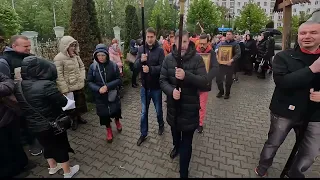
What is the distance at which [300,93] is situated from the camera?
2.73 meters

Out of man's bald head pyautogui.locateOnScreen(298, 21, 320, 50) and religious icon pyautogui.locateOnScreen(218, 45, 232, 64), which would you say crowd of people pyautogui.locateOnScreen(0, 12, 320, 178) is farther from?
religious icon pyautogui.locateOnScreen(218, 45, 232, 64)

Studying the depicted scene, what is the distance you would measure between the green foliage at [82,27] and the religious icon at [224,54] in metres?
3.94

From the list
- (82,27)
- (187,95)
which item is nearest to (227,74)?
(187,95)

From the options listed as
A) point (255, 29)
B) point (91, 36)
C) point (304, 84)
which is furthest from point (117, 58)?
point (255, 29)

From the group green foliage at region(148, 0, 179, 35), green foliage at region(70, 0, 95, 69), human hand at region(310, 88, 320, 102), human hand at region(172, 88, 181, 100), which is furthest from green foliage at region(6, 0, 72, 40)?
human hand at region(310, 88, 320, 102)

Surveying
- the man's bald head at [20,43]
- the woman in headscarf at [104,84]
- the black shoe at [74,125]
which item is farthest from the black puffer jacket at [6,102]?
the black shoe at [74,125]

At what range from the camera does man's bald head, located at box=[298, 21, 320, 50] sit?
2527 mm

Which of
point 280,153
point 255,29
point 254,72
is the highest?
point 255,29

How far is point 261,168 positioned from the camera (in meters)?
3.28

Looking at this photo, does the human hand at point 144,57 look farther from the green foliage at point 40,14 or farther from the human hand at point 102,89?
the green foliage at point 40,14

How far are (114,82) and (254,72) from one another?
9275 millimetres

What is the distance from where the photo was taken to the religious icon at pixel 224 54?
270 inches

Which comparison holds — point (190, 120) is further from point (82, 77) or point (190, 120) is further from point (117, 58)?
point (117, 58)

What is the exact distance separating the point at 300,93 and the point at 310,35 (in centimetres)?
68
